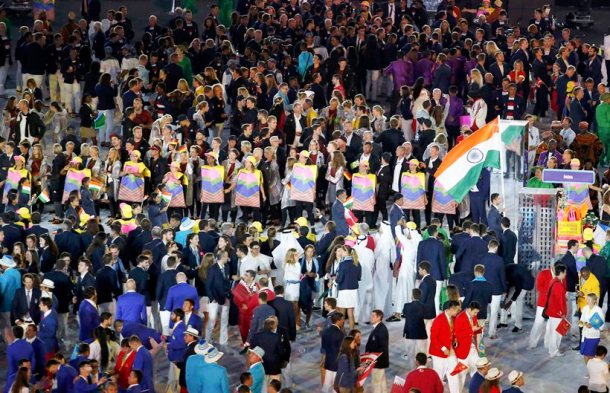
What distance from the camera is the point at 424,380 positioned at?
22.0 metres

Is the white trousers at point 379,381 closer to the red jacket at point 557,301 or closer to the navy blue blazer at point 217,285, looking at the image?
the navy blue blazer at point 217,285

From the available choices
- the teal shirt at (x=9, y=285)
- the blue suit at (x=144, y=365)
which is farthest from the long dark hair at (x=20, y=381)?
the teal shirt at (x=9, y=285)

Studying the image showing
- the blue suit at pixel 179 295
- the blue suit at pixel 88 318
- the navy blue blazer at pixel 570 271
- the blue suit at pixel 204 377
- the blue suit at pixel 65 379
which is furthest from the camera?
the navy blue blazer at pixel 570 271

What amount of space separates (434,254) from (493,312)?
1.26m

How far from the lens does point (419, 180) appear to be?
98.9ft

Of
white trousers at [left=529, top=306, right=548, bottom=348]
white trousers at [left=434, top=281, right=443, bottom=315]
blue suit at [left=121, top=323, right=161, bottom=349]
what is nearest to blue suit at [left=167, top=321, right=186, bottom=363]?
blue suit at [left=121, top=323, right=161, bottom=349]

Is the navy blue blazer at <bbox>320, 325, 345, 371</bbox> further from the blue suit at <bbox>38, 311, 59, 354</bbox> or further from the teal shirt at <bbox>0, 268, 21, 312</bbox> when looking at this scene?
the teal shirt at <bbox>0, 268, 21, 312</bbox>

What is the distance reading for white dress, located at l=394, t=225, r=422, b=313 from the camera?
26844 millimetres

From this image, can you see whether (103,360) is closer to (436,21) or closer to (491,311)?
(491,311)

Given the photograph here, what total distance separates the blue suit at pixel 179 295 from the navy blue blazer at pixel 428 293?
324cm

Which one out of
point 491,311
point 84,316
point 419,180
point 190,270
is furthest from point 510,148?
point 84,316

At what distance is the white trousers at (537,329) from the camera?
85.4 ft

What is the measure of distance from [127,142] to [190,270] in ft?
20.0

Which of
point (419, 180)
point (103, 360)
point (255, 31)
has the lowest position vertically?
point (103, 360)
